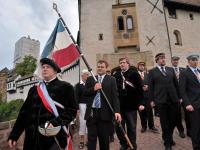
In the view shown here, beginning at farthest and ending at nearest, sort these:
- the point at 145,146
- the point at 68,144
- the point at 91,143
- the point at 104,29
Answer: the point at 104,29 < the point at 145,146 < the point at 91,143 < the point at 68,144

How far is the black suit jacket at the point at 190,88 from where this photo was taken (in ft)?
18.6

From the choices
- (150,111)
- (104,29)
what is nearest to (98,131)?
(150,111)

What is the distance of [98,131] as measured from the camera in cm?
498

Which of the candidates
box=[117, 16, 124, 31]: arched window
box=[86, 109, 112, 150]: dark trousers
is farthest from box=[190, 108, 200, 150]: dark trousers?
box=[117, 16, 124, 31]: arched window

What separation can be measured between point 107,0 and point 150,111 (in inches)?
677

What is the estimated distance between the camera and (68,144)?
376 cm

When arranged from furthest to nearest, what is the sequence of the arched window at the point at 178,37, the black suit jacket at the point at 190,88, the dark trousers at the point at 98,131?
1. the arched window at the point at 178,37
2. the black suit jacket at the point at 190,88
3. the dark trousers at the point at 98,131

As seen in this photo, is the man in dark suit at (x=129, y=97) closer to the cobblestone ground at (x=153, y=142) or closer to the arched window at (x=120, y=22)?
the cobblestone ground at (x=153, y=142)

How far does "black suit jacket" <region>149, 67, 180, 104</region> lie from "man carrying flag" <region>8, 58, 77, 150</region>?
3051 millimetres

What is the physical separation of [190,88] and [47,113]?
134 inches

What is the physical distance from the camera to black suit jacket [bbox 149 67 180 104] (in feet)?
20.8

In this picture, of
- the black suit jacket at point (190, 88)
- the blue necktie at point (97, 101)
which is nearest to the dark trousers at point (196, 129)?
the black suit jacket at point (190, 88)

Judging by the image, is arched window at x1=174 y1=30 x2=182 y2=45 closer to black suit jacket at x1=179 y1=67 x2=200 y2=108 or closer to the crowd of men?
the crowd of men

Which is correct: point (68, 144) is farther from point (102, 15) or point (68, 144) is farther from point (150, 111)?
point (102, 15)
